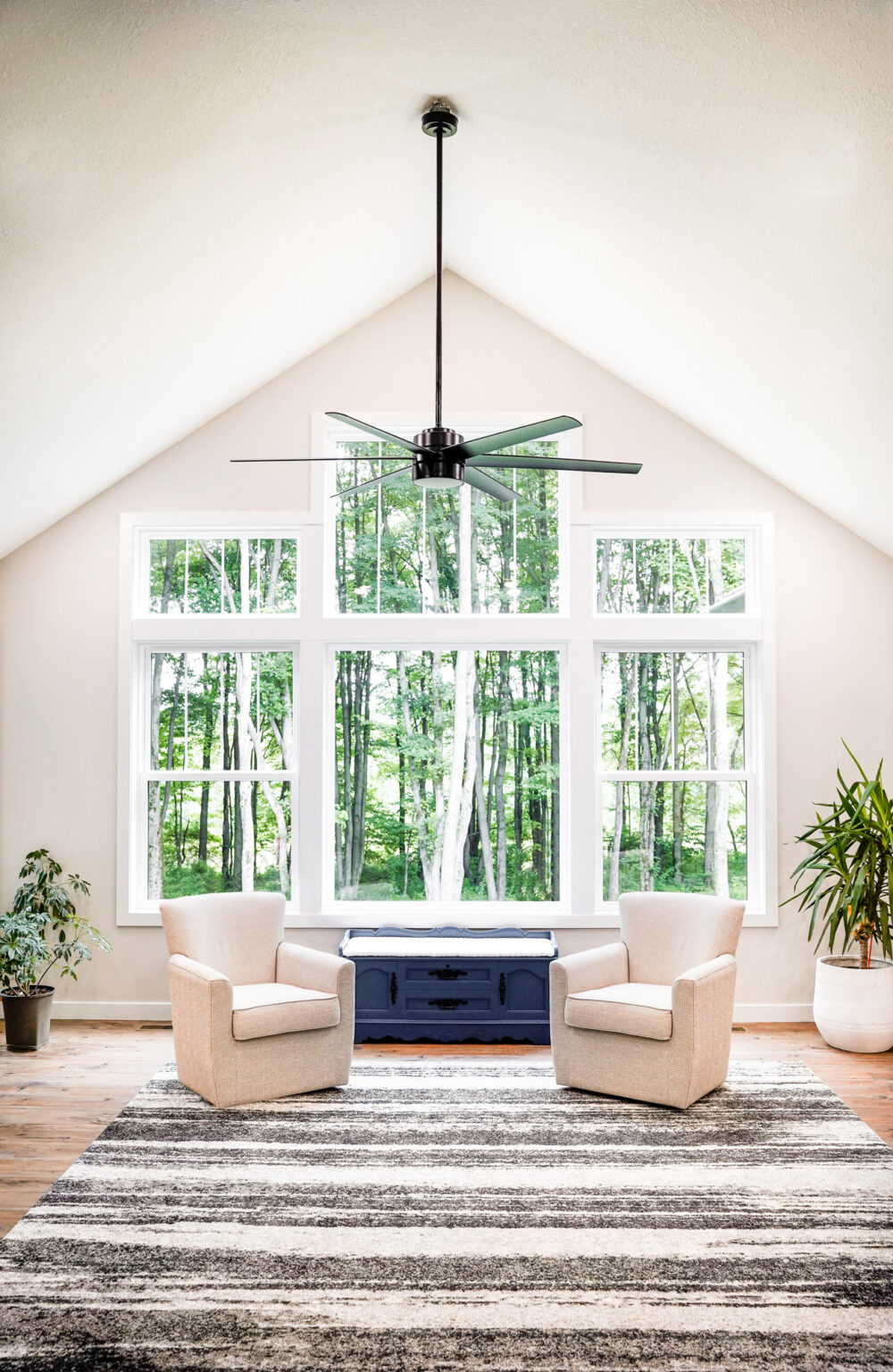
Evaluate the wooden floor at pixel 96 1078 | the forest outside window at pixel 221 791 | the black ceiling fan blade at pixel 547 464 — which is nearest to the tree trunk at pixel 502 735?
the forest outside window at pixel 221 791

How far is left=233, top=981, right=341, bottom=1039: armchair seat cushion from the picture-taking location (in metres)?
3.92

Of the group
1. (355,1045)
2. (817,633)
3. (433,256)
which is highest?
(433,256)

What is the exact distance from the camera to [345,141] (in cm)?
378

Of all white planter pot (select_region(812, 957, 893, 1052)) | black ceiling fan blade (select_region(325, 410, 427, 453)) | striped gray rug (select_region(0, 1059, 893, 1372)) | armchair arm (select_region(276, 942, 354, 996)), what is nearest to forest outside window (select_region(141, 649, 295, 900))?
armchair arm (select_region(276, 942, 354, 996))

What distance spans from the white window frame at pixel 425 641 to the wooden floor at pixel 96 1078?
2.23 ft

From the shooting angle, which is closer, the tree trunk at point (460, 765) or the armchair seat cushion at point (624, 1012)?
the armchair seat cushion at point (624, 1012)

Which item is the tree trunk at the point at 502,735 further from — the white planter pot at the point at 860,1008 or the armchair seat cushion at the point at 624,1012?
the white planter pot at the point at 860,1008

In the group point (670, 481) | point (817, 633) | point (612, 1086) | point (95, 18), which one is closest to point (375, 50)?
point (95, 18)

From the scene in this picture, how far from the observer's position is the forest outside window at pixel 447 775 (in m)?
5.48

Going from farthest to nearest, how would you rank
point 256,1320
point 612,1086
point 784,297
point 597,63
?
point 612,1086 → point 784,297 → point 597,63 → point 256,1320

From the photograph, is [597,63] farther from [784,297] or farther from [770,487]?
[770,487]

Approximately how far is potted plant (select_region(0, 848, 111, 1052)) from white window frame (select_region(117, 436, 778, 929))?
352 millimetres

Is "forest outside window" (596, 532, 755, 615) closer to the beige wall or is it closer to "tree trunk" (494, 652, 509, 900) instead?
the beige wall

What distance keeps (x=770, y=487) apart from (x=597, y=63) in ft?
8.97
